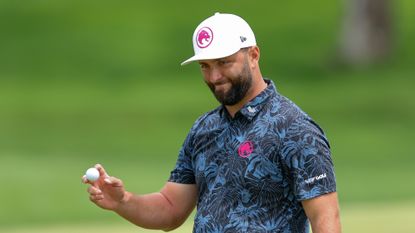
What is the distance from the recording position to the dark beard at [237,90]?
645cm

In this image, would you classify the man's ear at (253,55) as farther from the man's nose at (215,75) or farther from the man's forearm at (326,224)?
the man's forearm at (326,224)

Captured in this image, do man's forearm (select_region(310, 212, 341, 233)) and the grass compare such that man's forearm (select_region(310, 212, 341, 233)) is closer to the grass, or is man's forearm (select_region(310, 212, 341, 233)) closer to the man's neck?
the man's neck

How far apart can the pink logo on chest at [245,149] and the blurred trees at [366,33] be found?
2590 centimetres

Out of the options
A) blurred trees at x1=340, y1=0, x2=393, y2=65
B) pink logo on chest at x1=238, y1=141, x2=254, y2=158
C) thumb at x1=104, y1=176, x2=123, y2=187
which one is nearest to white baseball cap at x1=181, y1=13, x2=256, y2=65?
pink logo on chest at x1=238, y1=141, x2=254, y2=158

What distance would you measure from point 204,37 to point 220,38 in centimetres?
9

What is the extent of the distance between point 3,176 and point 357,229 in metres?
9.58

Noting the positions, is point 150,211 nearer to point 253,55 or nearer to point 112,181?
point 112,181

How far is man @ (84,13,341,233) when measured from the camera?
20.5ft

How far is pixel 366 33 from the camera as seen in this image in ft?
107

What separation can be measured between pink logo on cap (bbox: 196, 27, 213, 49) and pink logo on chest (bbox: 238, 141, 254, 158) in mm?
516

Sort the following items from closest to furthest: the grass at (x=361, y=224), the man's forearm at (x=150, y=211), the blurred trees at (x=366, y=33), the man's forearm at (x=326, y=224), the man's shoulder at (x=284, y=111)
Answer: the man's forearm at (x=326, y=224), the man's shoulder at (x=284, y=111), the man's forearm at (x=150, y=211), the grass at (x=361, y=224), the blurred trees at (x=366, y=33)

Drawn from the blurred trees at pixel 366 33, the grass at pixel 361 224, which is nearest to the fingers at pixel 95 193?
the grass at pixel 361 224

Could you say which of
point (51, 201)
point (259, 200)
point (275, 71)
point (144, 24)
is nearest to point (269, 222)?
point (259, 200)

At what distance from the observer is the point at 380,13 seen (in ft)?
105
